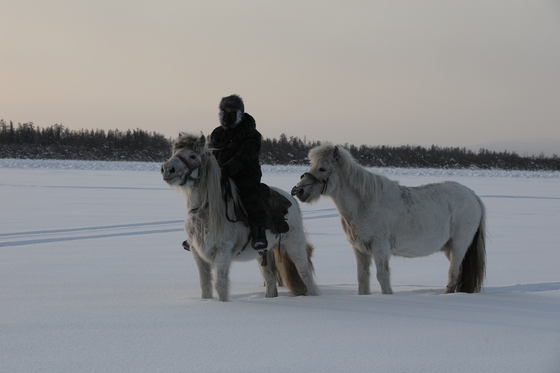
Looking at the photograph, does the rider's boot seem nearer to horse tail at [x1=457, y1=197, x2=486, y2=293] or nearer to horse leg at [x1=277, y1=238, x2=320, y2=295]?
horse leg at [x1=277, y1=238, x2=320, y2=295]

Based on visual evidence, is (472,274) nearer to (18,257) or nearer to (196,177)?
(196,177)

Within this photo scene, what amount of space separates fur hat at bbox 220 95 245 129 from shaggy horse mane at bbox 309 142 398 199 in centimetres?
82

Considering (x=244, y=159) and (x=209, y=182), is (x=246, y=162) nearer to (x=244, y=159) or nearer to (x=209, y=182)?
(x=244, y=159)

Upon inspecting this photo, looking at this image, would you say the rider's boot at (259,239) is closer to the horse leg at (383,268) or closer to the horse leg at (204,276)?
the horse leg at (204,276)

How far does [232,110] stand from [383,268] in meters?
1.88

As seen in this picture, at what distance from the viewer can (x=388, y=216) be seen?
4.80m

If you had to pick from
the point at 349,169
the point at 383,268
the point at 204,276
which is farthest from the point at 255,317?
the point at 349,169

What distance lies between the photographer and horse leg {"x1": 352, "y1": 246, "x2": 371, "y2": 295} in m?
4.78

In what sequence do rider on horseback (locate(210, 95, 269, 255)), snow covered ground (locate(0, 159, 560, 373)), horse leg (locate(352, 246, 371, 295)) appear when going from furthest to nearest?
horse leg (locate(352, 246, 371, 295)) < rider on horseback (locate(210, 95, 269, 255)) < snow covered ground (locate(0, 159, 560, 373))

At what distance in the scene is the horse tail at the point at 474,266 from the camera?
508 cm

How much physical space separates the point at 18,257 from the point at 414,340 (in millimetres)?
5002

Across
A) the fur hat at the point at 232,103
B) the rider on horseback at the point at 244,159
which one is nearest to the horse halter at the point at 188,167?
the rider on horseback at the point at 244,159

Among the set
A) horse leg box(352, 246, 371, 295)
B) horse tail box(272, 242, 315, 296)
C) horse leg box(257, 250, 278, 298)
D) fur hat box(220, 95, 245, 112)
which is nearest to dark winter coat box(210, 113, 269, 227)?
fur hat box(220, 95, 245, 112)

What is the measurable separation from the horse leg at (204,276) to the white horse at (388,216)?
101cm
